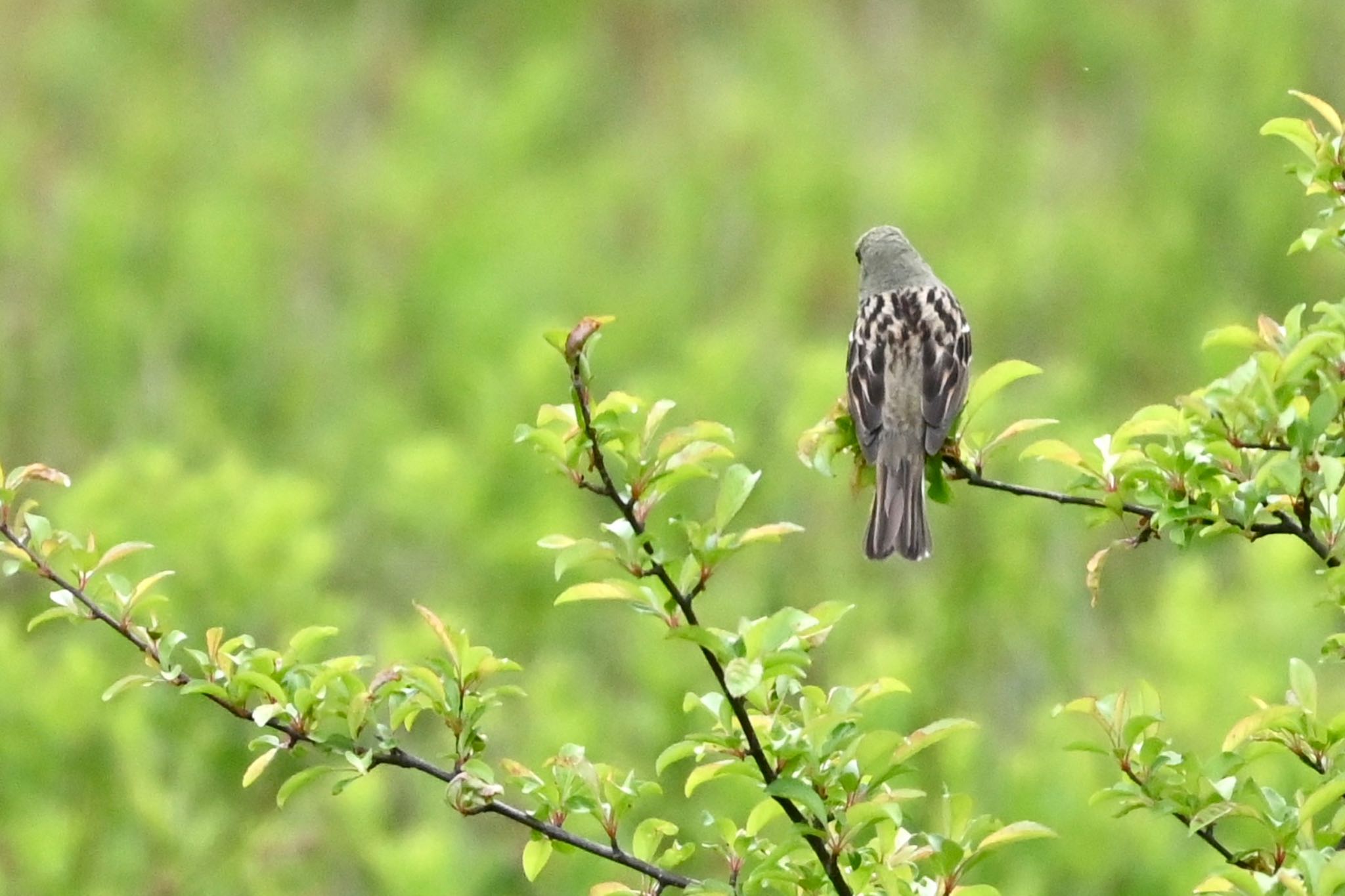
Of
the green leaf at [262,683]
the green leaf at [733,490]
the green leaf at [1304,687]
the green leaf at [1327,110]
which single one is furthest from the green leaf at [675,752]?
the green leaf at [1327,110]

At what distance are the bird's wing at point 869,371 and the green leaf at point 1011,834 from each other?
1.24m

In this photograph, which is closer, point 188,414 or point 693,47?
point 188,414

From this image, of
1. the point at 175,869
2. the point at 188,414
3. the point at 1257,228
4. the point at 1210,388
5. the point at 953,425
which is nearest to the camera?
the point at 1210,388

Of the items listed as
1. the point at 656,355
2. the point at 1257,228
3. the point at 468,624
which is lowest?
the point at 468,624

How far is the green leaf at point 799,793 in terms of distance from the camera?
9.28ft

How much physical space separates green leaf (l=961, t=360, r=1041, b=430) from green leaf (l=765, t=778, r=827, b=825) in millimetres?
878

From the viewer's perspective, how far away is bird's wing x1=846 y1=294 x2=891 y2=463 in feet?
14.1

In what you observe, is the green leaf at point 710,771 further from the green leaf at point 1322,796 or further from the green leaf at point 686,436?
the green leaf at point 1322,796

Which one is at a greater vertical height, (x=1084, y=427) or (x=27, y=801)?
(x=1084, y=427)

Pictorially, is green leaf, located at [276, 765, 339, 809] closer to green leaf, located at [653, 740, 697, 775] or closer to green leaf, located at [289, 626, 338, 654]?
green leaf, located at [289, 626, 338, 654]

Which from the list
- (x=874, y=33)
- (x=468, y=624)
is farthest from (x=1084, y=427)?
(x=874, y=33)

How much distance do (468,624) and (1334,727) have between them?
236 inches

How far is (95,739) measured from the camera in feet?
25.0

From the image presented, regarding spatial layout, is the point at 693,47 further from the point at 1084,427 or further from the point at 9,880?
the point at 9,880
